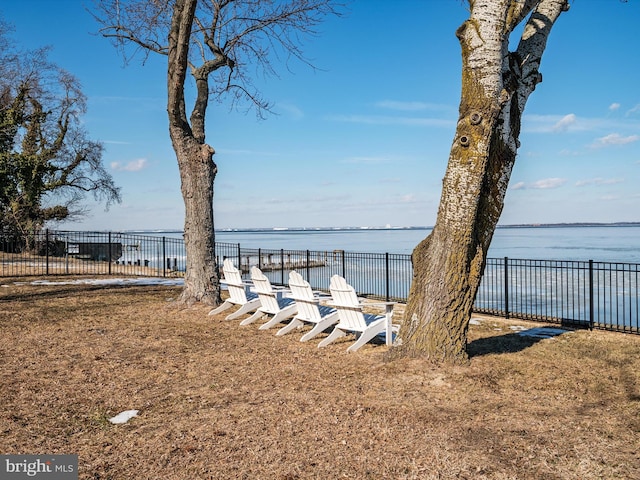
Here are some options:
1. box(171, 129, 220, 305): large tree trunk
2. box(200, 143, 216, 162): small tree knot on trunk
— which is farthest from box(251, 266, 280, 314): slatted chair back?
box(200, 143, 216, 162): small tree knot on trunk

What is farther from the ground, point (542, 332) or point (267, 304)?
point (267, 304)

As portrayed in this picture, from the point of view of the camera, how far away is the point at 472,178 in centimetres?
596

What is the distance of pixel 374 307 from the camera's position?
11.7m

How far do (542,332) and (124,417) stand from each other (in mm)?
7154

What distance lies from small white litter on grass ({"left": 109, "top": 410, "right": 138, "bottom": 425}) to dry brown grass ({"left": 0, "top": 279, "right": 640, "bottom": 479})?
73mm

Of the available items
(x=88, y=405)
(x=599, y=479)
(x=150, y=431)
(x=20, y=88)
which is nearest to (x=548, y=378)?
(x=599, y=479)

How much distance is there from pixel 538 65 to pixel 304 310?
4.91 metres

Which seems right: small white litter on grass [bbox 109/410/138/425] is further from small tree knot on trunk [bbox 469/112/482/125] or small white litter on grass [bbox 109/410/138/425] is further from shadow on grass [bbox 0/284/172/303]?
shadow on grass [bbox 0/284/172/303]

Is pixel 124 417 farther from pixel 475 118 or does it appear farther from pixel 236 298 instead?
pixel 236 298

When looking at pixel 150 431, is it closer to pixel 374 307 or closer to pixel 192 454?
pixel 192 454

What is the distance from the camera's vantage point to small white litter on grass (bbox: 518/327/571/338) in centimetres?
872

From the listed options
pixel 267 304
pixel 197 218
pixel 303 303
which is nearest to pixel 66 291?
pixel 197 218

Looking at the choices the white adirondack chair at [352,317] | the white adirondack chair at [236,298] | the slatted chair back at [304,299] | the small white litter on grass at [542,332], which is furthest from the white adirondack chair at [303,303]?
the small white litter on grass at [542,332]

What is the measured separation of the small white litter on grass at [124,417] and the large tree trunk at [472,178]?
122 inches
